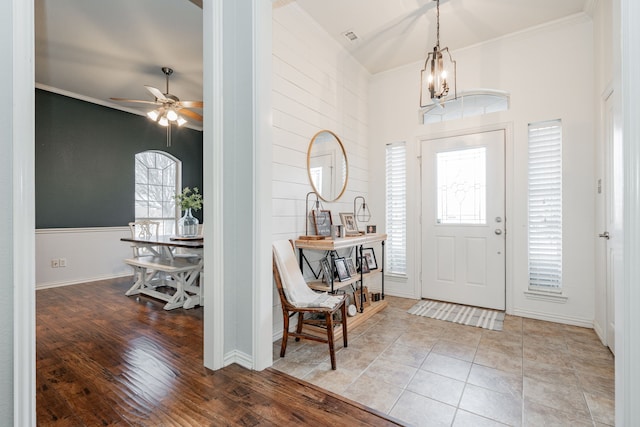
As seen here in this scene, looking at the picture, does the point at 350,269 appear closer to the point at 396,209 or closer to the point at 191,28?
the point at 396,209

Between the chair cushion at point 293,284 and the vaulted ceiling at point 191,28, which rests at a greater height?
the vaulted ceiling at point 191,28

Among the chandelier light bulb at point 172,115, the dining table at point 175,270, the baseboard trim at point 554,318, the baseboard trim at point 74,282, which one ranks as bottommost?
the baseboard trim at point 554,318

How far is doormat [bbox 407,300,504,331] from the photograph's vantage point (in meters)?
3.13

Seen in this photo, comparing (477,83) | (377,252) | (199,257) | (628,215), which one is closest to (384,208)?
(377,252)

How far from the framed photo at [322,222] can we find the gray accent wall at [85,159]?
414 cm

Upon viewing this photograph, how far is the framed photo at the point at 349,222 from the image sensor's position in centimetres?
355

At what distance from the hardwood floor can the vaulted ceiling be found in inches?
112

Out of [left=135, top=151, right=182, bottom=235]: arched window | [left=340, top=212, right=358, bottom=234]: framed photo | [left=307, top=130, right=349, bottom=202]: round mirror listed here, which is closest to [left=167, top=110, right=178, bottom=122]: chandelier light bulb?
[left=307, top=130, right=349, bottom=202]: round mirror

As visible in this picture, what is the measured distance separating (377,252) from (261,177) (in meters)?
2.57

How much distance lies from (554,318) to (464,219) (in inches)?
52.7

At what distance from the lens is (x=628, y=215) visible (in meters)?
1.25

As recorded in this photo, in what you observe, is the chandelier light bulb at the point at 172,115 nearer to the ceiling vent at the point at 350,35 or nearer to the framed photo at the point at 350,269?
the ceiling vent at the point at 350,35

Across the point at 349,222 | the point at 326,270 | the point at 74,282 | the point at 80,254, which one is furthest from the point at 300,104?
the point at 74,282

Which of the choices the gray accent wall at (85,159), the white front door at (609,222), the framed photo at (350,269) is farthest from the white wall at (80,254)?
the white front door at (609,222)
